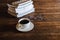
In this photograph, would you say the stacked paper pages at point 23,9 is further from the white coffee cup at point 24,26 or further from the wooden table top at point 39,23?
the white coffee cup at point 24,26

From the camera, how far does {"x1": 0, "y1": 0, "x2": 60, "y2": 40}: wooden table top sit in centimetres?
130

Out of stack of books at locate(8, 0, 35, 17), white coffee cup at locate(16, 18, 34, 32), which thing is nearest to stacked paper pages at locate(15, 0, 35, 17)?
stack of books at locate(8, 0, 35, 17)

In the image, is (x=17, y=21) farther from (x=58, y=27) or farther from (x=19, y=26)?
(x=58, y=27)

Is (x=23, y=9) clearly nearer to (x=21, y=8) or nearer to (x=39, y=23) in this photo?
(x=21, y=8)

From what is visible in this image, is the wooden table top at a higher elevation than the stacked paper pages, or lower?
lower

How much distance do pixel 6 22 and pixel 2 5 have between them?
41 centimetres

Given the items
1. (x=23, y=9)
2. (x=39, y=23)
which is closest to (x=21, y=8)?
(x=23, y=9)

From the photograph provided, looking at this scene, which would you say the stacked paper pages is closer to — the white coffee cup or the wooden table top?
the wooden table top

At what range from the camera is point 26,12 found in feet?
5.41

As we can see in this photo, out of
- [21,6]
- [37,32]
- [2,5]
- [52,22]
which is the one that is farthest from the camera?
[2,5]

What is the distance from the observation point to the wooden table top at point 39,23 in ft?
4.28

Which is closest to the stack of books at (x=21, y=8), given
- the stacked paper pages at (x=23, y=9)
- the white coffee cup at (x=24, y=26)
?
the stacked paper pages at (x=23, y=9)

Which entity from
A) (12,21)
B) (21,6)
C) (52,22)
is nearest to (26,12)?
(21,6)

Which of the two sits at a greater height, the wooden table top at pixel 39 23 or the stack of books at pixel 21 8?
the stack of books at pixel 21 8
